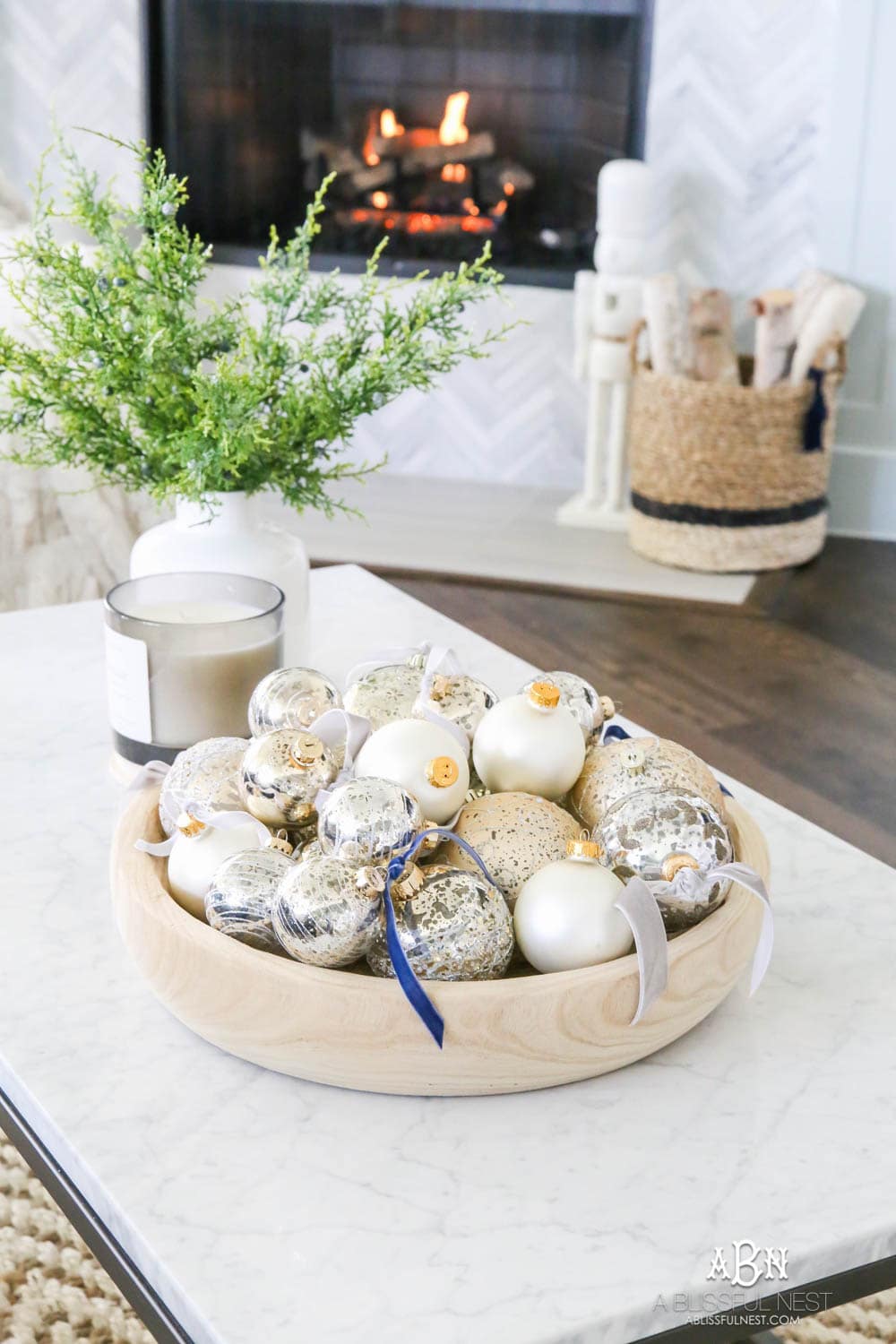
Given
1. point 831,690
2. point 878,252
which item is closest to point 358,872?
point 831,690

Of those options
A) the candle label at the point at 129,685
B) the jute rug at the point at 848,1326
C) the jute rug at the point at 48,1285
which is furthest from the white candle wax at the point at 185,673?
the jute rug at the point at 848,1326

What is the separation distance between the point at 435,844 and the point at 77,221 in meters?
0.63

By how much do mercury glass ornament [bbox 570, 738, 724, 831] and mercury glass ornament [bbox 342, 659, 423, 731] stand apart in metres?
0.13

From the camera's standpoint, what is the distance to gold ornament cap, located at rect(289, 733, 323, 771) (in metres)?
0.89

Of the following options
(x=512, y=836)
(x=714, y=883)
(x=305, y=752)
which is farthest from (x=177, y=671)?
(x=714, y=883)

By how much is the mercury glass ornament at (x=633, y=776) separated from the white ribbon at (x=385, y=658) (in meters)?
0.18

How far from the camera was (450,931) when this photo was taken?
779mm

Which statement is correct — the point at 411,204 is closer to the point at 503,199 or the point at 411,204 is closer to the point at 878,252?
the point at 503,199

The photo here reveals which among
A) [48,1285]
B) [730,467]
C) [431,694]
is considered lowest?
[48,1285]

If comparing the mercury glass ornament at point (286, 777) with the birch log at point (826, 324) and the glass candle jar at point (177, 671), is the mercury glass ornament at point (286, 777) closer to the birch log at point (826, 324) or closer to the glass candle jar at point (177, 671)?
the glass candle jar at point (177, 671)

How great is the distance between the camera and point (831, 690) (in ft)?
8.46

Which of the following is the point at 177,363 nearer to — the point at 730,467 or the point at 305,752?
the point at 305,752

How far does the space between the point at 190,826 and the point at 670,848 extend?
0.28m

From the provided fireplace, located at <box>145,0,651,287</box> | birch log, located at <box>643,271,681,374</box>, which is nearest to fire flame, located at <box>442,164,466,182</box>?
fireplace, located at <box>145,0,651,287</box>
